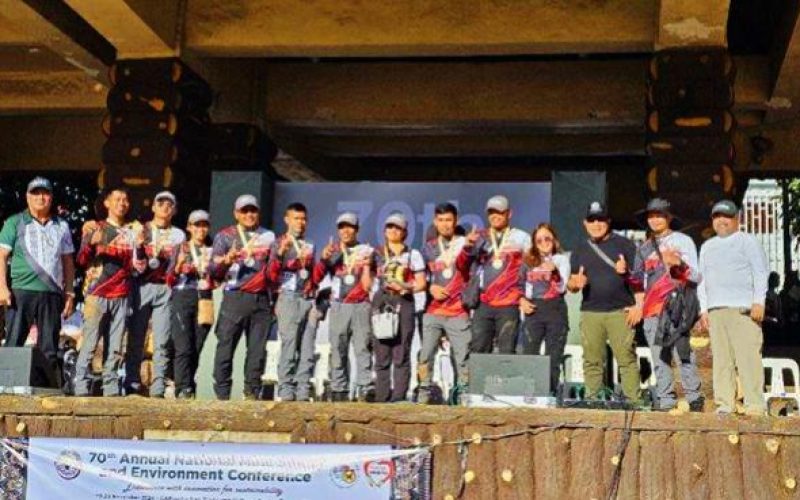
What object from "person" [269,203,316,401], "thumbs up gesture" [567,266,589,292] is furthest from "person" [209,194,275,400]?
"thumbs up gesture" [567,266,589,292]

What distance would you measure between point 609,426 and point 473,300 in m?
2.81

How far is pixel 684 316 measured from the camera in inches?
289

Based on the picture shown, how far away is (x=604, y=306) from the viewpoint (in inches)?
Answer: 302

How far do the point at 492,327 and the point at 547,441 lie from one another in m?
2.71

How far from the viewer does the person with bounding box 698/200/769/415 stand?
6691 millimetres

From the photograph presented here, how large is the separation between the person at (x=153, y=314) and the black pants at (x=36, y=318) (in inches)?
25.8

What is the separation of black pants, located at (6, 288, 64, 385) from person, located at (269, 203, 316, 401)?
1608mm

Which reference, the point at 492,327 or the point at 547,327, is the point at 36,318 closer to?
the point at 492,327

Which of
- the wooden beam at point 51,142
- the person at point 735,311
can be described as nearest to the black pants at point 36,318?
the person at point 735,311

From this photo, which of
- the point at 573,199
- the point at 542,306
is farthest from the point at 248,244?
the point at 573,199

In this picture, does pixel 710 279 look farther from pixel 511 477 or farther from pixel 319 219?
pixel 319 219

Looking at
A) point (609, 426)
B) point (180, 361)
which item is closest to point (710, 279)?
point (609, 426)

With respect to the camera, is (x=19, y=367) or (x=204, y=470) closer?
(x=204, y=470)

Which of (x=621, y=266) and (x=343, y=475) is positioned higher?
(x=621, y=266)
